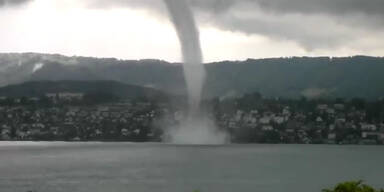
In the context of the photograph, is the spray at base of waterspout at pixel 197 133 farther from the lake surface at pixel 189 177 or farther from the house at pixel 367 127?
the house at pixel 367 127

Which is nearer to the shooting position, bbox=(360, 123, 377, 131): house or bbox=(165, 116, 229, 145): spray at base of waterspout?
bbox=(165, 116, 229, 145): spray at base of waterspout

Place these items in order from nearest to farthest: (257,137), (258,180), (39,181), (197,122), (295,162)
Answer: (39,181)
(258,180)
(295,162)
(197,122)
(257,137)

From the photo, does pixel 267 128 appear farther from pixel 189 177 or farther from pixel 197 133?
pixel 189 177

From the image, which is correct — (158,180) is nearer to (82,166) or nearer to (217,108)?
(82,166)

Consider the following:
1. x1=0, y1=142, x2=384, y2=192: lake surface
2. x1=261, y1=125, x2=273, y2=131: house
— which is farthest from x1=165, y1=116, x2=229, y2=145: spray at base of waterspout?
x1=0, y1=142, x2=384, y2=192: lake surface

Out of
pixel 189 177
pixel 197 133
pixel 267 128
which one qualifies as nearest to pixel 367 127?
pixel 267 128

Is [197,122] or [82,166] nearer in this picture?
[82,166]

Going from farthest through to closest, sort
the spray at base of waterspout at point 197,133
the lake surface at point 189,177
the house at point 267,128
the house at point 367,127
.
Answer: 1. the house at point 367,127
2. the house at point 267,128
3. the spray at base of waterspout at point 197,133
4. the lake surface at point 189,177

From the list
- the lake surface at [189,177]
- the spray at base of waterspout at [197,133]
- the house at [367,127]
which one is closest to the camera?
the lake surface at [189,177]

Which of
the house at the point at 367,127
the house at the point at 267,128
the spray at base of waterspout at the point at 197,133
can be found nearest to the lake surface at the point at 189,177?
the spray at base of waterspout at the point at 197,133

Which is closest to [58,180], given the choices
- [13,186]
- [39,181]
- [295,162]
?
[39,181]

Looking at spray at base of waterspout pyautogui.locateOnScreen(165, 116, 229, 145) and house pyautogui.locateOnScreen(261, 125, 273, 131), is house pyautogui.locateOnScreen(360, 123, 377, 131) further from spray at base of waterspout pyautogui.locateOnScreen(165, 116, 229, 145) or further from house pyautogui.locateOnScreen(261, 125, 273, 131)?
spray at base of waterspout pyautogui.locateOnScreen(165, 116, 229, 145)
